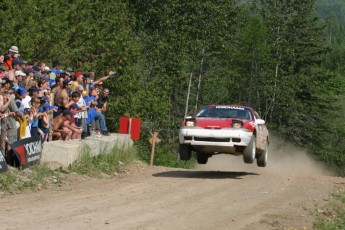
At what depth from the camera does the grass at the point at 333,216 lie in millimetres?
12797

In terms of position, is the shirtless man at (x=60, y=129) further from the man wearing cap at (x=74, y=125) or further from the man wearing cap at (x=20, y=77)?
the man wearing cap at (x=20, y=77)

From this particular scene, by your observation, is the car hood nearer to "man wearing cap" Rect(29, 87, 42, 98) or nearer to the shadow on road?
the shadow on road

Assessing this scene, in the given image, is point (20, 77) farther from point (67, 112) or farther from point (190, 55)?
point (190, 55)

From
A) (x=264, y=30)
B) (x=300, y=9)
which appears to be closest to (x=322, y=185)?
(x=264, y=30)

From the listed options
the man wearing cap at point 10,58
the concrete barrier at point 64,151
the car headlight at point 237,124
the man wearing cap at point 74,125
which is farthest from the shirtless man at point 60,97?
the car headlight at point 237,124

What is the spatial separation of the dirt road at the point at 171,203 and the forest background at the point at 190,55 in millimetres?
10629

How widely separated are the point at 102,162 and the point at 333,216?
678 cm

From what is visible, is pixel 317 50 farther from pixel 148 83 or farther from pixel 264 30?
pixel 148 83

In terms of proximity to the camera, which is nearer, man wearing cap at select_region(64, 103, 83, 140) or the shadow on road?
man wearing cap at select_region(64, 103, 83, 140)

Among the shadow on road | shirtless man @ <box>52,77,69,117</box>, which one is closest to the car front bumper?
the shadow on road

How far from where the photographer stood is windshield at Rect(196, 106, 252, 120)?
64.2 feet

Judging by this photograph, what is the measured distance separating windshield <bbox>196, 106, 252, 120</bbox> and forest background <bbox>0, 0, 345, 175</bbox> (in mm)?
8550

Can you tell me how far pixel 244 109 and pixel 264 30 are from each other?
38389 millimetres

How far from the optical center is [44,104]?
17141 mm
